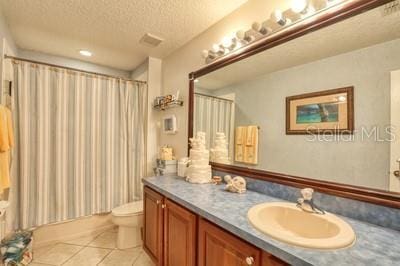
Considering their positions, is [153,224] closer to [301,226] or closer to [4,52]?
[301,226]

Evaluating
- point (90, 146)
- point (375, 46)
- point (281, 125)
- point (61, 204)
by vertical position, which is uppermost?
point (375, 46)

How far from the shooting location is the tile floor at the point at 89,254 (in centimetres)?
196

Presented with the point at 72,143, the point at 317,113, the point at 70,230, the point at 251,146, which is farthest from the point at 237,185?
the point at 70,230

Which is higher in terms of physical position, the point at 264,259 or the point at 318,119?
the point at 318,119

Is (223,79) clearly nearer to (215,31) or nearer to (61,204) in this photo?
(215,31)

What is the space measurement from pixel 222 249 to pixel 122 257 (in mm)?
1507

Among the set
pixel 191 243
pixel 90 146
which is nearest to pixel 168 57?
pixel 90 146

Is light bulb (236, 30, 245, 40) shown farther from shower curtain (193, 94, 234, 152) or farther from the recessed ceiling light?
the recessed ceiling light

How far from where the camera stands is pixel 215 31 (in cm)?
200

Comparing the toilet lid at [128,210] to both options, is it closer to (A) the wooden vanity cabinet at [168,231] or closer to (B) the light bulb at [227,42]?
(A) the wooden vanity cabinet at [168,231]

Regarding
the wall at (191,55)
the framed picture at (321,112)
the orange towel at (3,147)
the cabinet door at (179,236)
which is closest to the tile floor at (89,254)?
the cabinet door at (179,236)

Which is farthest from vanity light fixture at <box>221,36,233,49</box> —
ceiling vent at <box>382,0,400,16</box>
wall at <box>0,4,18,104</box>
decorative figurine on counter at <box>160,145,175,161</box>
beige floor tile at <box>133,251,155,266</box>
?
beige floor tile at <box>133,251,155,266</box>

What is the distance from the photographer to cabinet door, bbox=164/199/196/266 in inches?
49.5

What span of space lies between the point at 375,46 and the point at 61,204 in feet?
9.97
